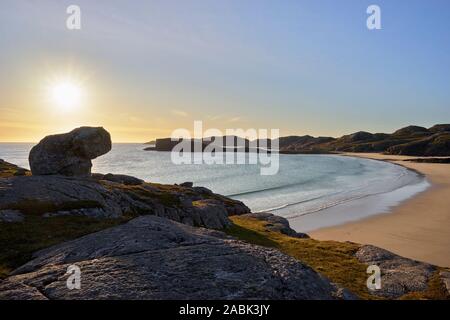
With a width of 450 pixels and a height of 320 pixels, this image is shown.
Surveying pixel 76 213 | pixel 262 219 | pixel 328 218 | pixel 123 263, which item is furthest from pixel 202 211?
pixel 328 218

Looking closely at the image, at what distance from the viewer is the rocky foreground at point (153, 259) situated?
10336mm

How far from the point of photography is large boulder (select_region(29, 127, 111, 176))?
1356 inches

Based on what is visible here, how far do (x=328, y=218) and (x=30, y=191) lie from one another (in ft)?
143

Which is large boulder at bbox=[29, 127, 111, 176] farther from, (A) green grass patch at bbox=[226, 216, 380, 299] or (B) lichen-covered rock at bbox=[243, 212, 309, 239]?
(B) lichen-covered rock at bbox=[243, 212, 309, 239]

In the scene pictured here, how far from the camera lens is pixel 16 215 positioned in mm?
21078

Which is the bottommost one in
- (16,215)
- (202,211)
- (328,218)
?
(328,218)

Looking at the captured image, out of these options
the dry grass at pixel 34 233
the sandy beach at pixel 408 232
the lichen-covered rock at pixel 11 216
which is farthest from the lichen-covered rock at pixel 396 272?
the lichen-covered rock at pixel 11 216

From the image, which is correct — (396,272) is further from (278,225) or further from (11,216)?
(11,216)

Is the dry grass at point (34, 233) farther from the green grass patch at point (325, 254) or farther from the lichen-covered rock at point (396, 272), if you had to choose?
the lichen-covered rock at point (396, 272)

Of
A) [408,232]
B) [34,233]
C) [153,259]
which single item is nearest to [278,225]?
[408,232]

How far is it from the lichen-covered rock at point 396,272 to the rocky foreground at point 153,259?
0.06 metres

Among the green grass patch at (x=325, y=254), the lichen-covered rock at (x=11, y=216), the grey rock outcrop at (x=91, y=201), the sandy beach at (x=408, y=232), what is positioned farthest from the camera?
the sandy beach at (x=408, y=232)

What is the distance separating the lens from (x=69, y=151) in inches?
1390

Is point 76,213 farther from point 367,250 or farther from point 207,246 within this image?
point 367,250
